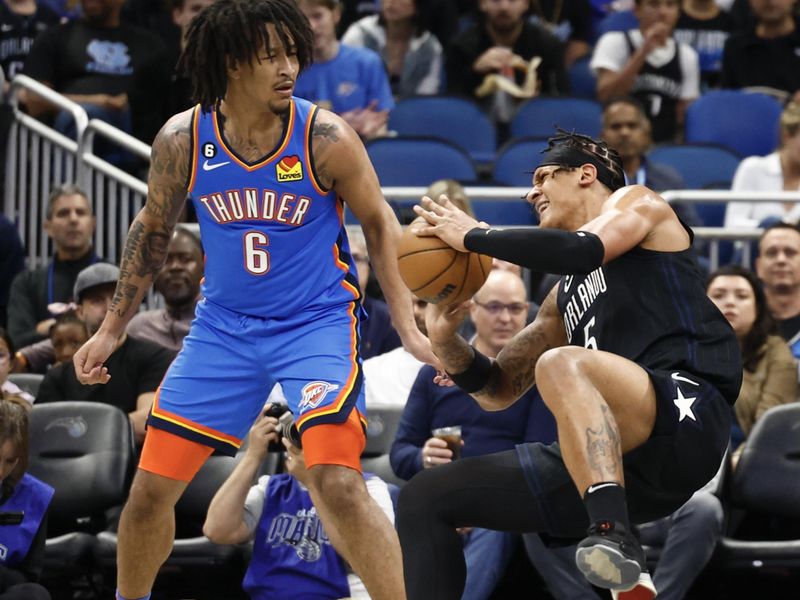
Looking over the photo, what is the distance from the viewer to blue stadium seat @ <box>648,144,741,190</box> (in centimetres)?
1009

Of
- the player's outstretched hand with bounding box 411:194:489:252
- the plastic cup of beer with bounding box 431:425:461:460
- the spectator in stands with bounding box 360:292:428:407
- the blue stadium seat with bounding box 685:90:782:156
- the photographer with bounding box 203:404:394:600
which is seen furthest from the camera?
the blue stadium seat with bounding box 685:90:782:156

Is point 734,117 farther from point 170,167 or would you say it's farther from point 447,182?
point 170,167

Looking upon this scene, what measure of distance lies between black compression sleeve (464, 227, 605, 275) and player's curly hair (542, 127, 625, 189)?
1.81 feet

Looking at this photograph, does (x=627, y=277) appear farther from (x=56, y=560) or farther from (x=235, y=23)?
(x=56, y=560)

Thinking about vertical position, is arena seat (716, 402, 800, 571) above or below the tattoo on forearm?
below

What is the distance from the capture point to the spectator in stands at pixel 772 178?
9.22 metres

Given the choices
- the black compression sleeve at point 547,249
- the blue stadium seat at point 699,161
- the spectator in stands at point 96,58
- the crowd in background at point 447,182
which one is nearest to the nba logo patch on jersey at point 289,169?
the black compression sleeve at point 547,249

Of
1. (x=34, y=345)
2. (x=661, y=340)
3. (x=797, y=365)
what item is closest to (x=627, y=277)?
(x=661, y=340)

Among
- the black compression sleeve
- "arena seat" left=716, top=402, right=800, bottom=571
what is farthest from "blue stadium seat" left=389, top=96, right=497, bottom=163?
the black compression sleeve

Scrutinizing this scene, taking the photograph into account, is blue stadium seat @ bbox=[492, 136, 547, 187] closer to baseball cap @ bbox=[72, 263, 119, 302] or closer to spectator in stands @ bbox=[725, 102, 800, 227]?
spectator in stands @ bbox=[725, 102, 800, 227]

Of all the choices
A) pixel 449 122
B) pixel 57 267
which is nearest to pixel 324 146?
pixel 57 267

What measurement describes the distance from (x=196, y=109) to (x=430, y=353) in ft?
4.14

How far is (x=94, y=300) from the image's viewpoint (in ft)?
26.1

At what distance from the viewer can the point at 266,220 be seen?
5324 mm
